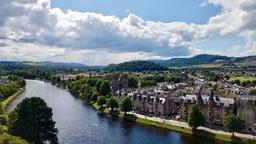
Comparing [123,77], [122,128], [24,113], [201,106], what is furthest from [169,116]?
[123,77]

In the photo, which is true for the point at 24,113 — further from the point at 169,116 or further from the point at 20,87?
the point at 20,87

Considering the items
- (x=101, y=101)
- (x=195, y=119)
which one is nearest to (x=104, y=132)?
(x=195, y=119)

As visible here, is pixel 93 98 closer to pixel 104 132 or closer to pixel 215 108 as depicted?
pixel 104 132

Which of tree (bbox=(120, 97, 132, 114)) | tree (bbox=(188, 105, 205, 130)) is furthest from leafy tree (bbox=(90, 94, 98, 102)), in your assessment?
tree (bbox=(188, 105, 205, 130))

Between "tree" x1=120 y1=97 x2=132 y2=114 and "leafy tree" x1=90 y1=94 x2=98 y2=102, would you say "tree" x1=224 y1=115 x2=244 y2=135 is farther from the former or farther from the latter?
"leafy tree" x1=90 y1=94 x2=98 y2=102

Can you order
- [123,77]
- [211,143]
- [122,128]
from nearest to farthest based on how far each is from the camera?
[211,143]
[122,128]
[123,77]

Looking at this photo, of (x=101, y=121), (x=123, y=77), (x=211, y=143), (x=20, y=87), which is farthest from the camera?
(x=20, y=87)

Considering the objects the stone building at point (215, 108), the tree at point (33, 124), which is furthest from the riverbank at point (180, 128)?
the tree at point (33, 124)
